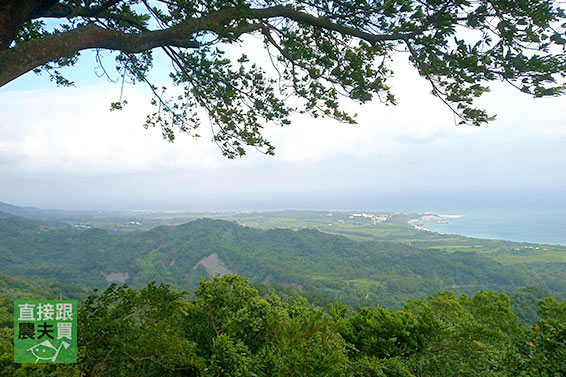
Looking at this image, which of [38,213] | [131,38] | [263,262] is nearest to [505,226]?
[263,262]

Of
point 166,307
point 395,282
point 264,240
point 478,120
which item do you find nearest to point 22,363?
point 166,307

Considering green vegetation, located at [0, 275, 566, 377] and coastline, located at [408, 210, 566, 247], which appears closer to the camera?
green vegetation, located at [0, 275, 566, 377]

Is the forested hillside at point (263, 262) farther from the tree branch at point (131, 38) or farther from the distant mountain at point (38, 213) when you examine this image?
the distant mountain at point (38, 213)

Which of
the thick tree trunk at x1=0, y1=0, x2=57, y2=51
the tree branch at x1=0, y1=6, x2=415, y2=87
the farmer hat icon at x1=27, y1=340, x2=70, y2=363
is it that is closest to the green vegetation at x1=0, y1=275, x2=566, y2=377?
the farmer hat icon at x1=27, y1=340, x2=70, y2=363

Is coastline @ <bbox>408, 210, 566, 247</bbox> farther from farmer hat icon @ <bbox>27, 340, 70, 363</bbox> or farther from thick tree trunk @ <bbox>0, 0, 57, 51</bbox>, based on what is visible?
thick tree trunk @ <bbox>0, 0, 57, 51</bbox>

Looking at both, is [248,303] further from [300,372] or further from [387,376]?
[387,376]

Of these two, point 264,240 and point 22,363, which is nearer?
point 22,363

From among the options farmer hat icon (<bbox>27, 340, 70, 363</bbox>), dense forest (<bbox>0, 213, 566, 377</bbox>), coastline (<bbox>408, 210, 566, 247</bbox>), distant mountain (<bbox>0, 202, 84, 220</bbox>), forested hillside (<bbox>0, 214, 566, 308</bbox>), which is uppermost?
farmer hat icon (<bbox>27, 340, 70, 363</bbox>)

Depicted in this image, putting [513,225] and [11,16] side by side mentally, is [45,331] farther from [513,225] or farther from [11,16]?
[513,225]
